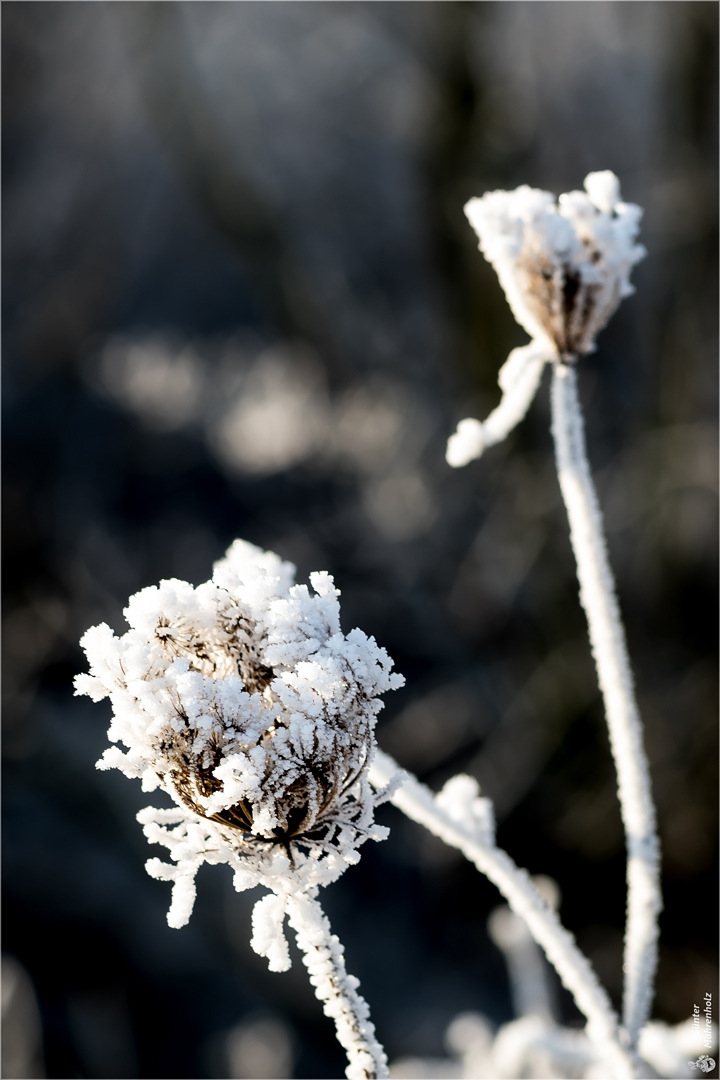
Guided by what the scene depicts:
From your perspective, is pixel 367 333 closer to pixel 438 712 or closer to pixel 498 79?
pixel 498 79

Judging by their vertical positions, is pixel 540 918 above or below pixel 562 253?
below

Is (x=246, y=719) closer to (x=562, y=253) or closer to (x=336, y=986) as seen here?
(x=336, y=986)

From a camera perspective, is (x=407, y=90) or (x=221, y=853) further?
(x=407, y=90)

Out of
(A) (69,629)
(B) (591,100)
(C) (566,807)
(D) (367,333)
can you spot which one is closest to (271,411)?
(D) (367,333)

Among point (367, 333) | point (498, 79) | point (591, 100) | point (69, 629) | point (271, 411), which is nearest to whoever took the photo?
point (498, 79)

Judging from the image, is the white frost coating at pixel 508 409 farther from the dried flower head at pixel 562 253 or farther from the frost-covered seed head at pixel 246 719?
the frost-covered seed head at pixel 246 719

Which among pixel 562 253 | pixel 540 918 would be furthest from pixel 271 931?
pixel 562 253
